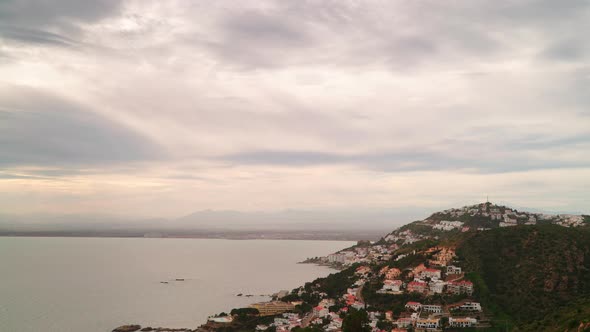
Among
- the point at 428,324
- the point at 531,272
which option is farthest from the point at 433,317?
the point at 531,272

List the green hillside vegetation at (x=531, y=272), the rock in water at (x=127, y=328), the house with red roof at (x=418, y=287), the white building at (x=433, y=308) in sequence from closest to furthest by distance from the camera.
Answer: the green hillside vegetation at (x=531, y=272) < the white building at (x=433, y=308) < the house with red roof at (x=418, y=287) < the rock in water at (x=127, y=328)

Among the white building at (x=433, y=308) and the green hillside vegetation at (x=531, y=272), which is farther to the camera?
the white building at (x=433, y=308)

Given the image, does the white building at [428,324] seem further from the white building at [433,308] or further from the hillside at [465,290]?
the white building at [433,308]

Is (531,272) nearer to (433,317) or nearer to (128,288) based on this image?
(433,317)

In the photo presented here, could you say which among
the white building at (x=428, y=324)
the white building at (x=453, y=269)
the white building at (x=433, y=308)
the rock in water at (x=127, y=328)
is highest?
the white building at (x=453, y=269)

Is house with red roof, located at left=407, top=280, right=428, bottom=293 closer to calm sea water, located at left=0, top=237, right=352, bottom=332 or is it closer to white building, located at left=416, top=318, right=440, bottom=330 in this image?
white building, located at left=416, top=318, right=440, bottom=330

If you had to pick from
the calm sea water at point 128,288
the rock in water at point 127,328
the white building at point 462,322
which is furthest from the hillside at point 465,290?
the calm sea water at point 128,288

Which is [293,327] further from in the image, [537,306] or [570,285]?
[570,285]
